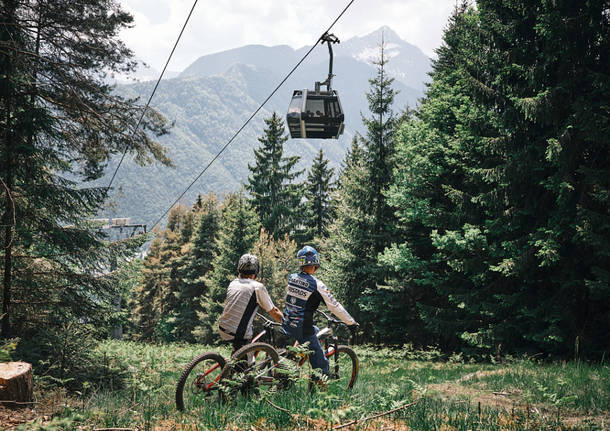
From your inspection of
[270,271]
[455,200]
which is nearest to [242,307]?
[455,200]

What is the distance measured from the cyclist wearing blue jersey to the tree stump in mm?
2933

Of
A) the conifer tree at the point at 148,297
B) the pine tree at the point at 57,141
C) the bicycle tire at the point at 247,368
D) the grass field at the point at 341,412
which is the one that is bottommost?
the conifer tree at the point at 148,297

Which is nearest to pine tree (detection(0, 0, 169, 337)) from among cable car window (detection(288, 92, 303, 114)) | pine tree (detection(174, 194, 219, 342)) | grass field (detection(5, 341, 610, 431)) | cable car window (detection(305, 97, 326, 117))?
cable car window (detection(288, 92, 303, 114))

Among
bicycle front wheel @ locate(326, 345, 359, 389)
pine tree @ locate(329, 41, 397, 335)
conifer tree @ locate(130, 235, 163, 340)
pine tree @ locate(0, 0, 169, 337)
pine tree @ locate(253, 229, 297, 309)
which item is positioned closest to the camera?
bicycle front wheel @ locate(326, 345, 359, 389)

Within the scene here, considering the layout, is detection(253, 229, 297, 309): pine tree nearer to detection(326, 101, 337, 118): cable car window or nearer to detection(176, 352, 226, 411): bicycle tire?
detection(326, 101, 337, 118): cable car window

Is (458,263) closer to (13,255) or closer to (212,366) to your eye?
(212,366)

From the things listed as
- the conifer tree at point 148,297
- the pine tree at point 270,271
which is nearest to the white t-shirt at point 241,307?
the pine tree at point 270,271

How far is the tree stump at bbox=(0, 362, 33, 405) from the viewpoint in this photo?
4668mm

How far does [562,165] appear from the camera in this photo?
34.9ft

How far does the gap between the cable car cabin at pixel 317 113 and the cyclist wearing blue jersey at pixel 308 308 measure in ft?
22.9

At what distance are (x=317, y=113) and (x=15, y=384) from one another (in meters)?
9.22

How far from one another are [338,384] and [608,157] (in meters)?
9.14

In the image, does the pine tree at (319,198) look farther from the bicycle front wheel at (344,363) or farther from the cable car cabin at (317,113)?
the bicycle front wheel at (344,363)

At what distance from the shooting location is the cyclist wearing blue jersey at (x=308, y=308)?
5.49 m
